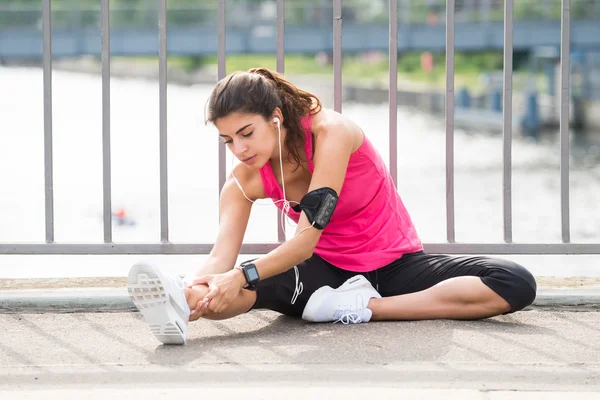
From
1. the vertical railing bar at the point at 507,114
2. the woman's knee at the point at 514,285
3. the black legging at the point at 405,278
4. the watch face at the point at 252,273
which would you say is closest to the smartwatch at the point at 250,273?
the watch face at the point at 252,273

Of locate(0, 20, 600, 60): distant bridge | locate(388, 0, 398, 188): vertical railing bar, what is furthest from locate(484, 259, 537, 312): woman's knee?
locate(0, 20, 600, 60): distant bridge

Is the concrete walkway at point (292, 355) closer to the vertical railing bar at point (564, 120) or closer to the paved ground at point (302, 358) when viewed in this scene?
the paved ground at point (302, 358)

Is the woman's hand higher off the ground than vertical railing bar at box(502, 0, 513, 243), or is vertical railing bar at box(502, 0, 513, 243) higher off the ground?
vertical railing bar at box(502, 0, 513, 243)

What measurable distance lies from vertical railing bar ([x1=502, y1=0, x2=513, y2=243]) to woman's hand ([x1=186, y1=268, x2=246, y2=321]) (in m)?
1.03

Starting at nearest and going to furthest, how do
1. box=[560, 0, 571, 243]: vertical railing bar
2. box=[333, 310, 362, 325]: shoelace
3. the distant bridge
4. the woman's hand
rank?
the woman's hand < box=[333, 310, 362, 325]: shoelace < box=[560, 0, 571, 243]: vertical railing bar < the distant bridge

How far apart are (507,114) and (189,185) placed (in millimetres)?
15601

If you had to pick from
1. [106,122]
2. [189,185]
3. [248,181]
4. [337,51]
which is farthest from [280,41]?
[189,185]

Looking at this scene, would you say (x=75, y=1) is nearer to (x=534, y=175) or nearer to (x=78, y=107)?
(x=78, y=107)

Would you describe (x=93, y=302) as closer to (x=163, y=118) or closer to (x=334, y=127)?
(x=163, y=118)

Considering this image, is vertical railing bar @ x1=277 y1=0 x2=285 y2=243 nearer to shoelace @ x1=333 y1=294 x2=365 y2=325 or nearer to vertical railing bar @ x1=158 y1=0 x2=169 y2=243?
vertical railing bar @ x1=158 y1=0 x2=169 y2=243

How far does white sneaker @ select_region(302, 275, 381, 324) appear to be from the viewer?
10.5 ft

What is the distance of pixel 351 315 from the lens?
10.5 ft

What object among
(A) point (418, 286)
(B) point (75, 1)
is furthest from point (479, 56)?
(A) point (418, 286)

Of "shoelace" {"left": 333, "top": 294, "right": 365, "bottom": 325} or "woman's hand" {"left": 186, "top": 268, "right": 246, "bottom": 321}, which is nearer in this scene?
"woman's hand" {"left": 186, "top": 268, "right": 246, "bottom": 321}
